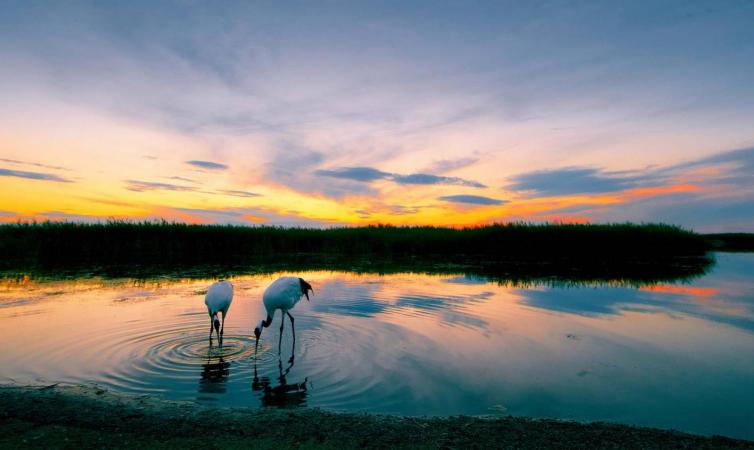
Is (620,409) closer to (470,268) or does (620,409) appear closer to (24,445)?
(24,445)

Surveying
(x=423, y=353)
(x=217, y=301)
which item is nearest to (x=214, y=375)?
(x=217, y=301)

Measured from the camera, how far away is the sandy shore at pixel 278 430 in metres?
4.75

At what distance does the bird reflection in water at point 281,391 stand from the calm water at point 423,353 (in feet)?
0.09

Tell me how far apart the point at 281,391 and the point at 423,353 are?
9.64 feet

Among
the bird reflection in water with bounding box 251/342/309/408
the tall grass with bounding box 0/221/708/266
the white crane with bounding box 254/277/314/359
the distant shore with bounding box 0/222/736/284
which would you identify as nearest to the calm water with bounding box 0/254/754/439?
the bird reflection in water with bounding box 251/342/309/408

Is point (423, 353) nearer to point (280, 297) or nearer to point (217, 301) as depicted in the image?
point (280, 297)

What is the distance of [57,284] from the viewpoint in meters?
15.9

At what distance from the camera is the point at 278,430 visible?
5.05 m

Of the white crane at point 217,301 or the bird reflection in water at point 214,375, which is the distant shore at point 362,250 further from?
the bird reflection in water at point 214,375

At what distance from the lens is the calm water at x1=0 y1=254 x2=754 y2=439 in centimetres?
628

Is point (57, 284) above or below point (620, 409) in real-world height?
above

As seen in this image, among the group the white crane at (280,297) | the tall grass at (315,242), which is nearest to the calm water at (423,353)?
the white crane at (280,297)

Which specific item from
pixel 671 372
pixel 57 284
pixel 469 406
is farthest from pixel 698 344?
pixel 57 284

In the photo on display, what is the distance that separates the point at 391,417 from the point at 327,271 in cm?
1729
